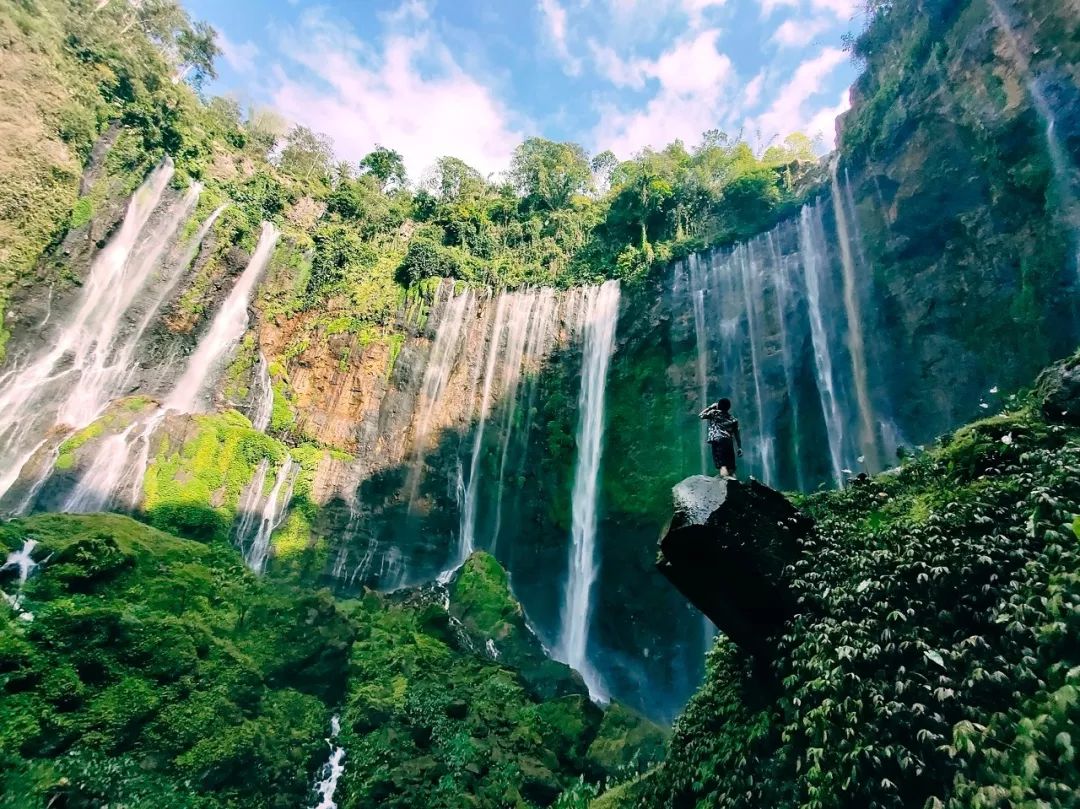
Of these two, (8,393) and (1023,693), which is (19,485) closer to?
(8,393)

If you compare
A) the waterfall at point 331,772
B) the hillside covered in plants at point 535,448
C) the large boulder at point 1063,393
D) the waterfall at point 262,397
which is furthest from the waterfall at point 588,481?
the large boulder at point 1063,393

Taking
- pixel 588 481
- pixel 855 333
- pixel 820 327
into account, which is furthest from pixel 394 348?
pixel 855 333

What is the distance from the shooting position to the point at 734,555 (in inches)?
206

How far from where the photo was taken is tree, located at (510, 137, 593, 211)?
3020 centimetres

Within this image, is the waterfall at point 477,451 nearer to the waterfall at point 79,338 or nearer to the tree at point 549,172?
the tree at point 549,172

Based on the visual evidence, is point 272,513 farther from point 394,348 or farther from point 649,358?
point 649,358

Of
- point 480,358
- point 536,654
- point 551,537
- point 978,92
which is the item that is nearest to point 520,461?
point 551,537

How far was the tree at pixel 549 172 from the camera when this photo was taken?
99.1ft

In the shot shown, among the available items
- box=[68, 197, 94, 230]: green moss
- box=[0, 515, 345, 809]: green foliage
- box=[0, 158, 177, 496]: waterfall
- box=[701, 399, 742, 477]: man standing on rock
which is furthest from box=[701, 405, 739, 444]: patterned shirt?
box=[68, 197, 94, 230]: green moss

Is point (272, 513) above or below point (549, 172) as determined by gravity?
below

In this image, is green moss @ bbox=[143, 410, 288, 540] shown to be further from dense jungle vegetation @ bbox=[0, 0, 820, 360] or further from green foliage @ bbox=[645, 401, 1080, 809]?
green foliage @ bbox=[645, 401, 1080, 809]

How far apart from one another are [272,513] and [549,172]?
21858mm

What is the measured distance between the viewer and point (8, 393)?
60.0 ft

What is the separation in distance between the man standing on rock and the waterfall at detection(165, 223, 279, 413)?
19.6 meters
